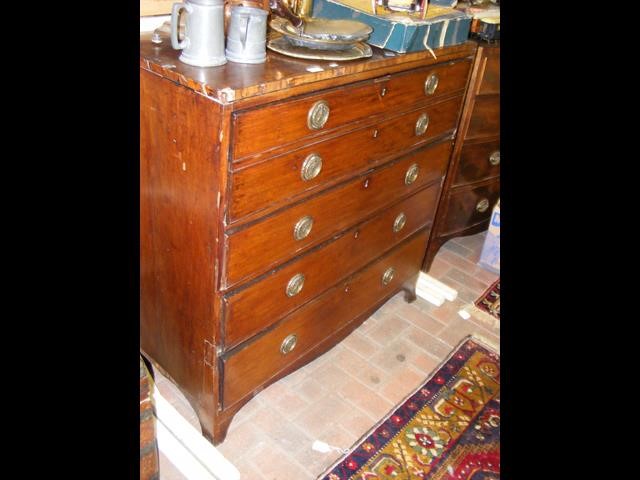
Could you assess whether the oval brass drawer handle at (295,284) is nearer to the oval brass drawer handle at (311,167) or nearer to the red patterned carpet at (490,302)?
the oval brass drawer handle at (311,167)

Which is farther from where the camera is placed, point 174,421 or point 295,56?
point 174,421

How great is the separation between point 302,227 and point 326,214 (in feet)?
0.41

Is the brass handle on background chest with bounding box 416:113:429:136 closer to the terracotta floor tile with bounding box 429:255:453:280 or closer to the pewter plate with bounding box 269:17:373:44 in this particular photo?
the pewter plate with bounding box 269:17:373:44

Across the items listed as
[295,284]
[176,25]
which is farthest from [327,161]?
[176,25]

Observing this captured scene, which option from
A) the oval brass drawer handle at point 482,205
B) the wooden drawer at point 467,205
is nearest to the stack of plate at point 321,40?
the wooden drawer at point 467,205

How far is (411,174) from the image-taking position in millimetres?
2068

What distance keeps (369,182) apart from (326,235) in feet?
0.82

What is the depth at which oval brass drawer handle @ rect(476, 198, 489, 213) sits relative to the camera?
290 cm

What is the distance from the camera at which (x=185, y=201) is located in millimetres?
1430

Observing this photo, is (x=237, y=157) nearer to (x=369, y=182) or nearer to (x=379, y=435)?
(x=369, y=182)

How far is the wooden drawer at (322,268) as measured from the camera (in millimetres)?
1591

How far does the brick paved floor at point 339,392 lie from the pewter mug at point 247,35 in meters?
1.34

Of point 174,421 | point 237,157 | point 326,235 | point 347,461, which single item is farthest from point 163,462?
point 237,157

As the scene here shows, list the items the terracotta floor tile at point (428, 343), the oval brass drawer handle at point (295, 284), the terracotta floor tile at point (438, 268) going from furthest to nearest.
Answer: the terracotta floor tile at point (438, 268), the terracotta floor tile at point (428, 343), the oval brass drawer handle at point (295, 284)
